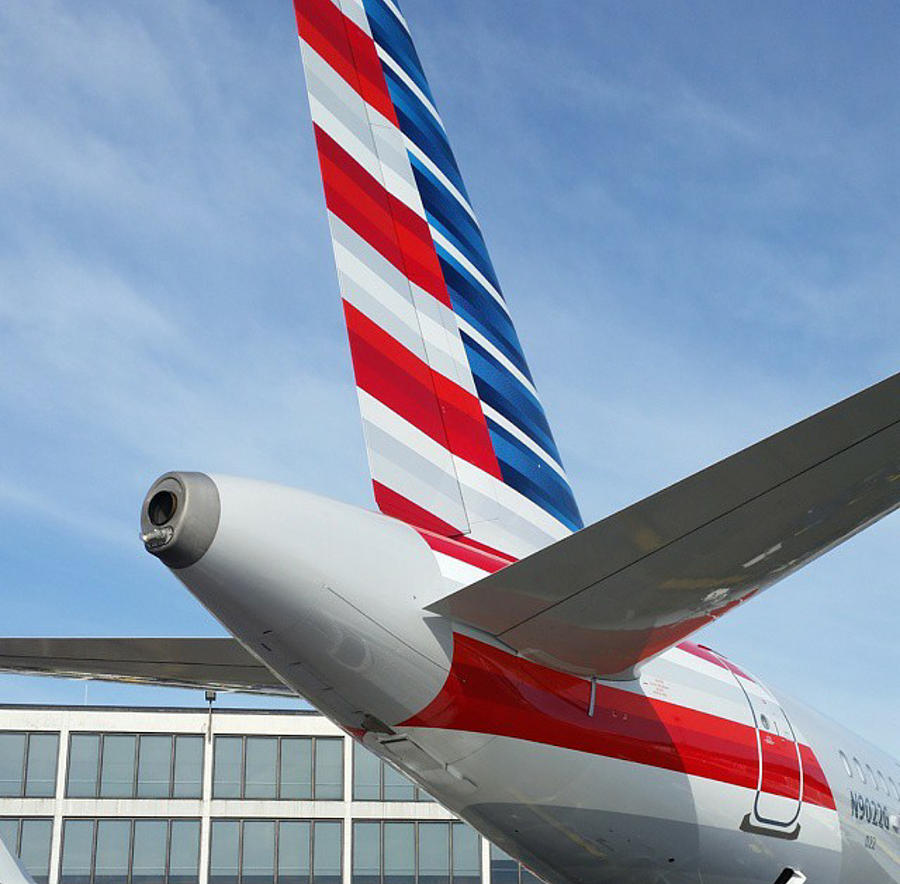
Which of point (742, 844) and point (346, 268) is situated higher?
point (346, 268)

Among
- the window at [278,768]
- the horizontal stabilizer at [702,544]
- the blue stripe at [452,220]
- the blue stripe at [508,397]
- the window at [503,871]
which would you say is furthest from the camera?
the window at [503,871]

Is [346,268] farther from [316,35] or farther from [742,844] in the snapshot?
[742,844]

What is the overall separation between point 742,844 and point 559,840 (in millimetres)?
1404

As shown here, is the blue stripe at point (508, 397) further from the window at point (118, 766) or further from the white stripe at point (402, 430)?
the window at point (118, 766)

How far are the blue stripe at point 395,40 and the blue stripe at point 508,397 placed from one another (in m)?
1.84

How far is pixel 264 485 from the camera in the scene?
14.5 feet

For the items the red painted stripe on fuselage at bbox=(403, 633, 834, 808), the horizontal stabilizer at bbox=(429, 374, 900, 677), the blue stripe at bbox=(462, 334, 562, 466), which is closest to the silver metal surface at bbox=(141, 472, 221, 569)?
the horizontal stabilizer at bbox=(429, 374, 900, 677)

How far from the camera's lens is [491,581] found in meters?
4.62

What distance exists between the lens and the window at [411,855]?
3136 centimetres

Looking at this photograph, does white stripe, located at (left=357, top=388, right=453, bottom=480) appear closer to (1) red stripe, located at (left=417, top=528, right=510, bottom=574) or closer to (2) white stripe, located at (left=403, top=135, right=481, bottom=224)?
(1) red stripe, located at (left=417, top=528, right=510, bottom=574)

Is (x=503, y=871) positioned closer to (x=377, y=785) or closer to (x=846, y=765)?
(x=377, y=785)

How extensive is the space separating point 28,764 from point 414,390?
28279mm

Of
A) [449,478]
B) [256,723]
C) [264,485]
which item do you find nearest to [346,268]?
[449,478]

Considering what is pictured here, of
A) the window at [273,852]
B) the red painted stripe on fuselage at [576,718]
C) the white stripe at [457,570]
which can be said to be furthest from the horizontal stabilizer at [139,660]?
the window at [273,852]
